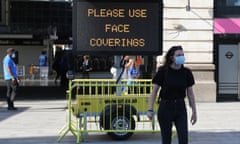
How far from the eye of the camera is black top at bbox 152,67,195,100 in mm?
7102

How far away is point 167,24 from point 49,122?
6147 mm

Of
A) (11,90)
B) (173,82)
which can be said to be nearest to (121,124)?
(173,82)

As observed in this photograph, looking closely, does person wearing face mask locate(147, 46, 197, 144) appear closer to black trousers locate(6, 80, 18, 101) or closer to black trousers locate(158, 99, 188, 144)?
black trousers locate(158, 99, 188, 144)

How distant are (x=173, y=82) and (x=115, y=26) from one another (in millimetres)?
3079

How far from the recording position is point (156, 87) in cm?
721

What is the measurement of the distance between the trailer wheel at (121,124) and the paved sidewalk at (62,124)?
14cm

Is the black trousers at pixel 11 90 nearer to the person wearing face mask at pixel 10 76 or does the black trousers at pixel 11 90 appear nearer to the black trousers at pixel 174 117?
the person wearing face mask at pixel 10 76

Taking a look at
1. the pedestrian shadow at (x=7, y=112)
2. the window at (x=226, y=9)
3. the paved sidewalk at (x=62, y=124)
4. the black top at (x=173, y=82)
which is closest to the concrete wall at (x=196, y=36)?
the window at (x=226, y=9)

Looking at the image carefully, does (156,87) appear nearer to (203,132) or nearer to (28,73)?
(203,132)

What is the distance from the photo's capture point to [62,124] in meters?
12.3

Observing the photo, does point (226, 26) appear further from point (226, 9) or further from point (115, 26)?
point (115, 26)

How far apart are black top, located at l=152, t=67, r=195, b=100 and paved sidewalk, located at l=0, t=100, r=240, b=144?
2866mm

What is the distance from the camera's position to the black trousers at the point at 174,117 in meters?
7.09

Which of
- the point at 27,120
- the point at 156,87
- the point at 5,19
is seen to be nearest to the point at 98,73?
the point at 5,19
